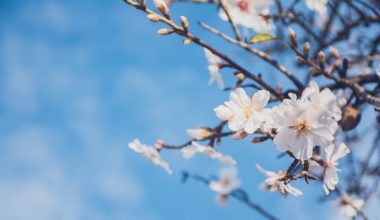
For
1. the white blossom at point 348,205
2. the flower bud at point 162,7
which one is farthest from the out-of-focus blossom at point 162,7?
the white blossom at point 348,205

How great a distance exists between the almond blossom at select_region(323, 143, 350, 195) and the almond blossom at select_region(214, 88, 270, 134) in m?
0.30

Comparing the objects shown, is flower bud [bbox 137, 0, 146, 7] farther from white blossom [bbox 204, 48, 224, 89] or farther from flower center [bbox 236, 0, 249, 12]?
flower center [bbox 236, 0, 249, 12]

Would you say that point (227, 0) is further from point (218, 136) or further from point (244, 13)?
point (218, 136)

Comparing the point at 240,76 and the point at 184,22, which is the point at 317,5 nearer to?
the point at 240,76

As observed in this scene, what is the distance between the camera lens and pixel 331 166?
161 cm

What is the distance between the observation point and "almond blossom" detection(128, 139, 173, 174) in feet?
8.63

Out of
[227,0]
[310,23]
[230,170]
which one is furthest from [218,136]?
[230,170]

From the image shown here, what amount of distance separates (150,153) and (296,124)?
136cm

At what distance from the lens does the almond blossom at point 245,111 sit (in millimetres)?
1514

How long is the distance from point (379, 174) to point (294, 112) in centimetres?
209

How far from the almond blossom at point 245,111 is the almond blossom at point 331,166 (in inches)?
11.7

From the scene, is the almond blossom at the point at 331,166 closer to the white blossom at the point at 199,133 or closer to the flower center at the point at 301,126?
the flower center at the point at 301,126

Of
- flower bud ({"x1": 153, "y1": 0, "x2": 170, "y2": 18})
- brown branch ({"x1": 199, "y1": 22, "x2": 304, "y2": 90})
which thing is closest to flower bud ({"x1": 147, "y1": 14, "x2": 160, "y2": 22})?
flower bud ({"x1": 153, "y1": 0, "x2": 170, "y2": 18})

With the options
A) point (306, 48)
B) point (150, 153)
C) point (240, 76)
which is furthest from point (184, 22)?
point (150, 153)
